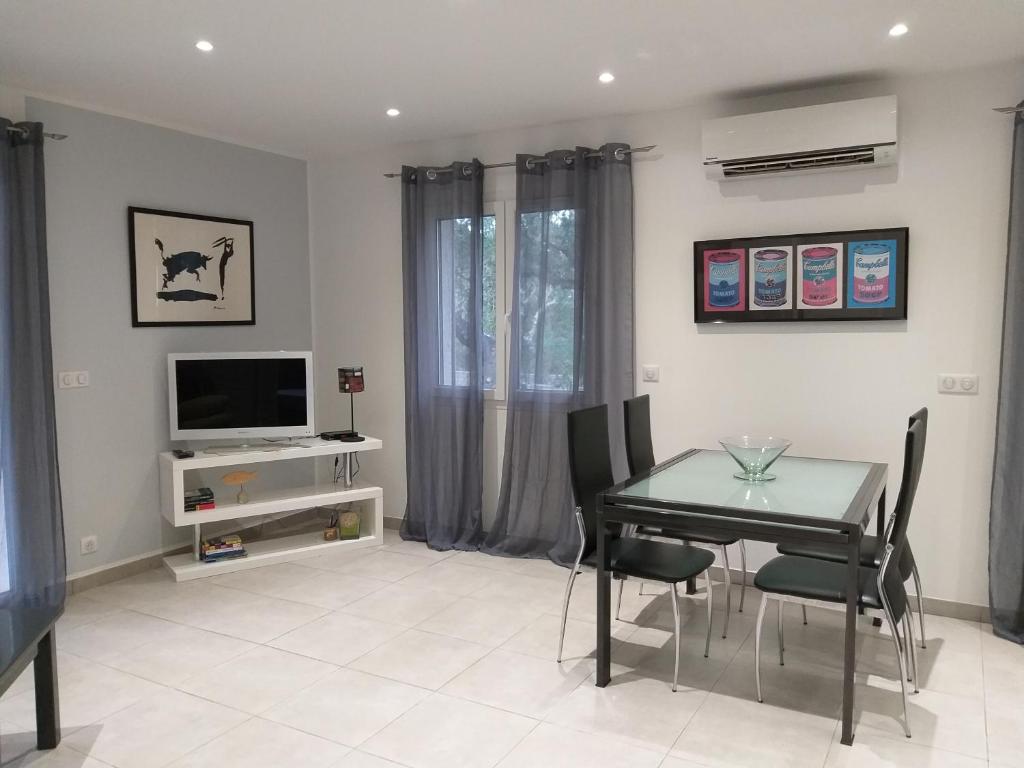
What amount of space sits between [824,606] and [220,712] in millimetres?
2870

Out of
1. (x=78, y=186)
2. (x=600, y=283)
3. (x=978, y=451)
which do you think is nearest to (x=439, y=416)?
(x=600, y=283)

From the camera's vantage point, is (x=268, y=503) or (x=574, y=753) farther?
(x=268, y=503)

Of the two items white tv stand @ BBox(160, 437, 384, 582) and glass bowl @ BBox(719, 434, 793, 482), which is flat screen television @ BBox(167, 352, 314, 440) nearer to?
white tv stand @ BBox(160, 437, 384, 582)

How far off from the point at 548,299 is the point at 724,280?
3.42 feet

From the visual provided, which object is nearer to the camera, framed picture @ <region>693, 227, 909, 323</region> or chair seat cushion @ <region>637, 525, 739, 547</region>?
chair seat cushion @ <region>637, 525, 739, 547</region>

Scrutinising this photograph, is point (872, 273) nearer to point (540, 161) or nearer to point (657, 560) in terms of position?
point (657, 560)

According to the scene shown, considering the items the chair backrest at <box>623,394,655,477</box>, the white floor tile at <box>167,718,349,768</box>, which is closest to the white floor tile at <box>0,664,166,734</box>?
the white floor tile at <box>167,718,349,768</box>

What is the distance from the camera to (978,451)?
368 cm

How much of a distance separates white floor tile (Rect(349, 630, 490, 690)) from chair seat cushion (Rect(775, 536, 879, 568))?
1.44 metres

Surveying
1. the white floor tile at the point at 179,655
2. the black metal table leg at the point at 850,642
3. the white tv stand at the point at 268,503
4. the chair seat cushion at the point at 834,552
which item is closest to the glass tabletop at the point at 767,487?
the black metal table leg at the point at 850,642

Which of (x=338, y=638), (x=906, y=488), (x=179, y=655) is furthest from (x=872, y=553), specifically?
(x=179, y=655)

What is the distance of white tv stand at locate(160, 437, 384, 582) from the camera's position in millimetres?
4367

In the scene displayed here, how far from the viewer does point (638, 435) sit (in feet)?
12.6

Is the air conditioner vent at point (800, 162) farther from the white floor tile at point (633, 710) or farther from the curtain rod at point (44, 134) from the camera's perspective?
the curtain rod at point (44, 134)
